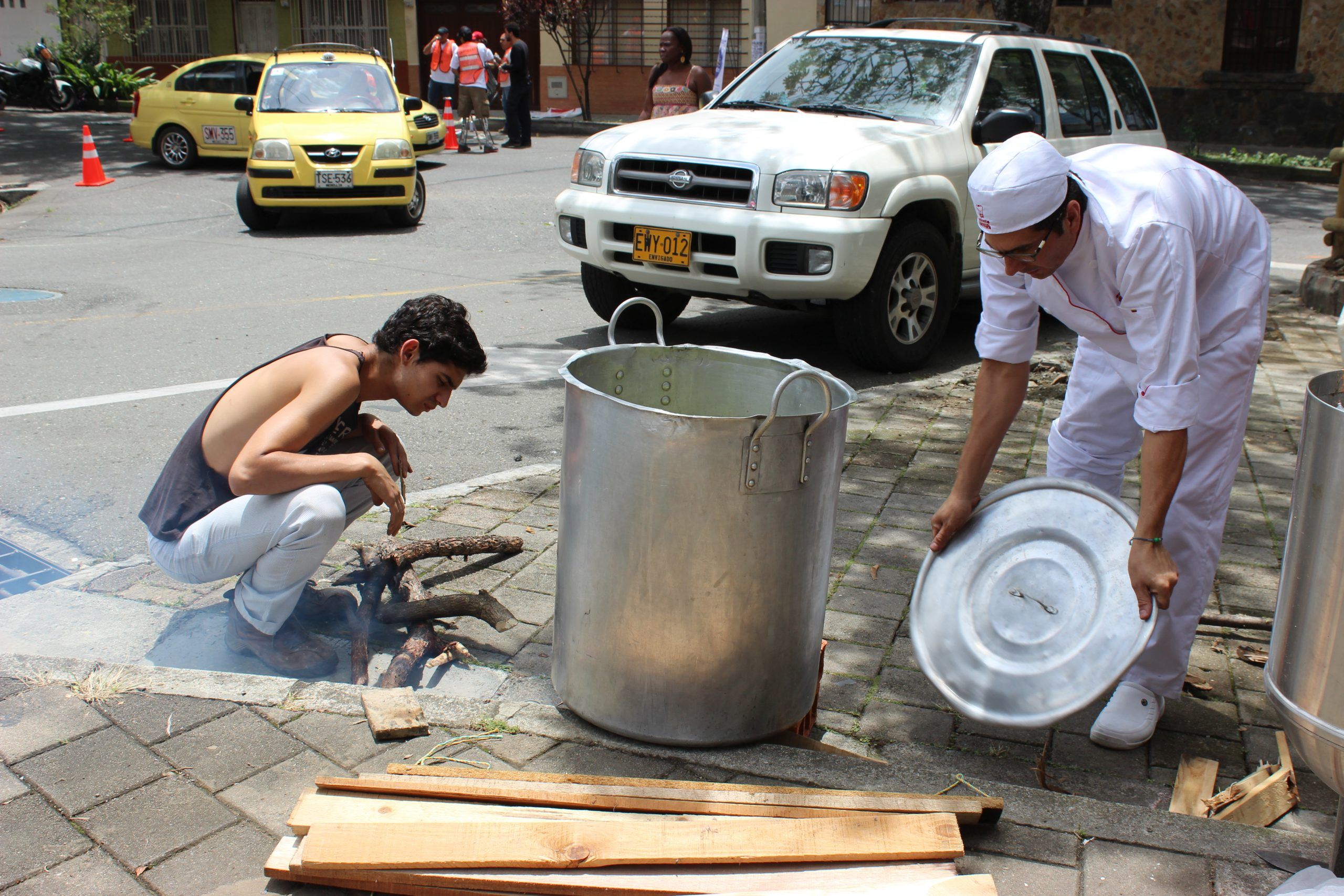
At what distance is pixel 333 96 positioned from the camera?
42.3 feet

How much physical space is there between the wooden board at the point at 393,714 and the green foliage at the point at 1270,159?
64.9 feet

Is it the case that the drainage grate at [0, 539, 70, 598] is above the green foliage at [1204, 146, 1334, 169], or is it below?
below

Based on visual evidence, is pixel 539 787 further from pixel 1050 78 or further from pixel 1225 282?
pixel 1050 78

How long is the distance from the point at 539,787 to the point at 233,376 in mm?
4682

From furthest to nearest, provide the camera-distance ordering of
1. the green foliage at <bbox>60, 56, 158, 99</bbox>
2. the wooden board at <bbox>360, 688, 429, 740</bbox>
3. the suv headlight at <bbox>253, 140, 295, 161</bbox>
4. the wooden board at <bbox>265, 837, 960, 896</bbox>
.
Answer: the green foliage at <bbox>60, 56, 158, 99</bbox>, the suv headlight at <bbox>253, 140, 295, 161</bbox>, the wooden board at <bbox>360, 688, 429, 740</bbox>, the wooden board at <bbox>265, 837, 960, 896</bbox>

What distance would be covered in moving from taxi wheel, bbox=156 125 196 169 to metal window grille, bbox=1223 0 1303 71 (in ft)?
62.6

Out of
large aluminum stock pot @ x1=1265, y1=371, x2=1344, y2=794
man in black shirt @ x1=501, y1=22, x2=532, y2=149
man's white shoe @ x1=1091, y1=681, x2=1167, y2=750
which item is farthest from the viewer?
man in black shirt @ x1=501, y1=22, x2=532, y2=149

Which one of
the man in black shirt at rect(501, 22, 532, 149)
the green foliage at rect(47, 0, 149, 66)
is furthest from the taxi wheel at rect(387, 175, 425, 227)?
the green foliage at rect(47, 0, 149, 66)

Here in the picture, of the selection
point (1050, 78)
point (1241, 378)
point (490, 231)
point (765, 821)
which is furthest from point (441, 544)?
point (490, 231)

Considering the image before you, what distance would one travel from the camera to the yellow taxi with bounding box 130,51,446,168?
55.0 feet

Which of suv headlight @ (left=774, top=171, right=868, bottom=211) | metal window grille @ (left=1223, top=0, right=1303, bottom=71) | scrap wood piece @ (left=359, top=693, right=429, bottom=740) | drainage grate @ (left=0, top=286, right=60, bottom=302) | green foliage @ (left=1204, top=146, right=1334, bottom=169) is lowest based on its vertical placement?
scrap wood piece @ (left=359, top=693, right=429, bottom=740)

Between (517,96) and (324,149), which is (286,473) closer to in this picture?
(324,149)

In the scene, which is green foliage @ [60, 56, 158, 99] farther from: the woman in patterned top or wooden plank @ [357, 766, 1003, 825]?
wooden plank @ [357, 766, 1003, 825]

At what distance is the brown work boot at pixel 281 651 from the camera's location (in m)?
3.47
